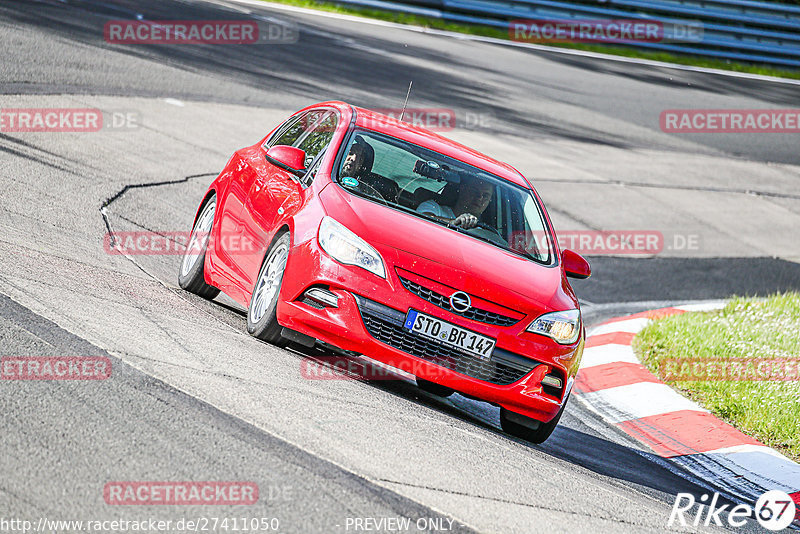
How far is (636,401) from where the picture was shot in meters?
8.27

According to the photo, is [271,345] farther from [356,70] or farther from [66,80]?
[356,70]

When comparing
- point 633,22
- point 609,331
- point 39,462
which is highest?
point 633,22

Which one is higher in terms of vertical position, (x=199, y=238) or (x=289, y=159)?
(x=289, y=159)

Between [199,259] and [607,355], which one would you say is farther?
[607,355]

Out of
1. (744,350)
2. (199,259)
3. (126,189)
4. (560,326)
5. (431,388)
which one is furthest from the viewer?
(126,189)

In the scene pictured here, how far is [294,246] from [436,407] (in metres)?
1.31

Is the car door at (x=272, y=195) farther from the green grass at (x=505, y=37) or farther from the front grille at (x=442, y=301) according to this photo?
the green grass at (x=505, y=37)

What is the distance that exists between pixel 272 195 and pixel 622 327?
451 centimetres

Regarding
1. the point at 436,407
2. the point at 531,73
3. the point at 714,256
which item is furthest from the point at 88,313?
the point at 531,73

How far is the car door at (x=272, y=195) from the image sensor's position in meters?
6.84

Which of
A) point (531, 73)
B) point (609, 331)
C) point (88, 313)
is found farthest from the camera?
point (531, 73)

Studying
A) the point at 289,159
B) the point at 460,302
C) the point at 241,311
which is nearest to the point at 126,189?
the point at 241,311

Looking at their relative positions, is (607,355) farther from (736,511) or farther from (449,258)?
(449,258)

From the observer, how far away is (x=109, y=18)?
18.8m
